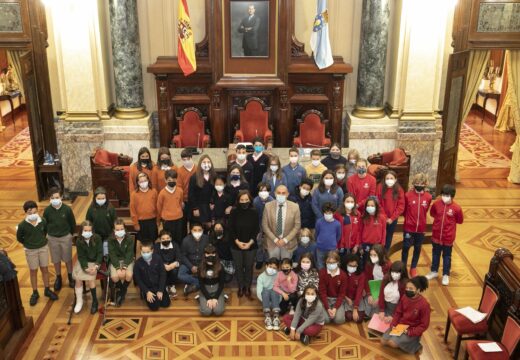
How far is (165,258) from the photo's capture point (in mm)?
7680

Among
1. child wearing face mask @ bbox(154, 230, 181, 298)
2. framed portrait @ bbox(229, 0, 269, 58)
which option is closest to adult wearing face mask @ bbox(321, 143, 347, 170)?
child wearing face mask @ bbox(154, 230, 181, 298)

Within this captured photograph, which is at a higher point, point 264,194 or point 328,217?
point 264,194

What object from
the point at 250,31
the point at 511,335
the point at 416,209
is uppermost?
the point at 250,31

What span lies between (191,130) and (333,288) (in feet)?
15.8

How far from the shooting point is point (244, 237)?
7.68 m

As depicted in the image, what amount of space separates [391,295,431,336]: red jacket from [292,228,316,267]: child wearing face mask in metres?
1.35

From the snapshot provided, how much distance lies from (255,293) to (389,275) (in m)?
1.83

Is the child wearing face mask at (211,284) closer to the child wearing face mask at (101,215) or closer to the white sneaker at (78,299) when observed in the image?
the child wearing face mask at (101,215)

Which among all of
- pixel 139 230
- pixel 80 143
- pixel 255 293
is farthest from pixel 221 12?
pixel 255 293

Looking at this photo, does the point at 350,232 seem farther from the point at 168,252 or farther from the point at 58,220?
the point at 58,220

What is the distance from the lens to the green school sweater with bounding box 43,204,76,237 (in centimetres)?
755

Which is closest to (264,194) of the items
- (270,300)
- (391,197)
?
(270,300)

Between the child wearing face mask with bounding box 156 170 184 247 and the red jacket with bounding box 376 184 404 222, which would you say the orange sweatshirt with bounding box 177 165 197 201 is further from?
the red jacket with bounding box 376 184 404 222

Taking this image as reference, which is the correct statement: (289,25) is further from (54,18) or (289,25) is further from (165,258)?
(165,258)
